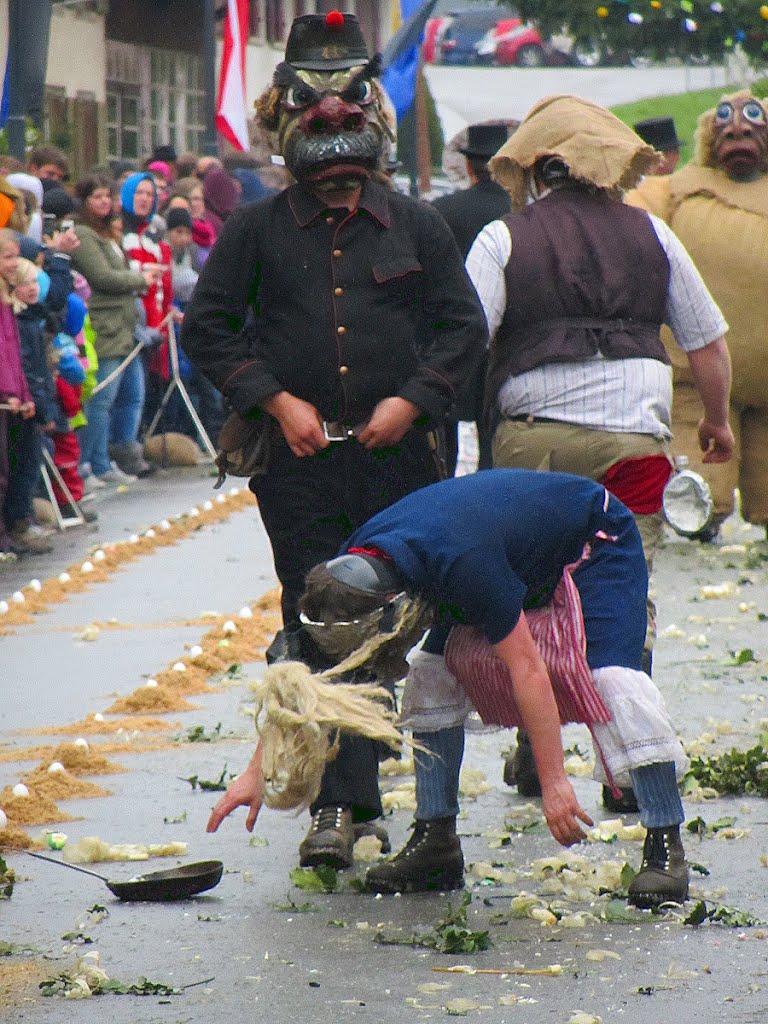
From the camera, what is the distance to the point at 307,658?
18.3 feet

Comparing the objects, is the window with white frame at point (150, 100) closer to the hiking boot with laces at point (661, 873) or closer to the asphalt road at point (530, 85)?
the asphalt road at point (530, 85)

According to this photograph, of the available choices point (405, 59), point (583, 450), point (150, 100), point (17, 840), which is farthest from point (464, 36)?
point (17, 840)

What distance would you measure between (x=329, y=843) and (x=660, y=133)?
399 inches

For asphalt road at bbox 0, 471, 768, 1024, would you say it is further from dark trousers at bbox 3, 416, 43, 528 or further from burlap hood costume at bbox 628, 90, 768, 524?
dark trousers at bbox 3, 416, 43, 528

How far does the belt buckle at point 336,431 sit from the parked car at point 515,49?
49.0 meters

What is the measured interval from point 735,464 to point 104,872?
756 centimetres

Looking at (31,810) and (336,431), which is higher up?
(336,431)

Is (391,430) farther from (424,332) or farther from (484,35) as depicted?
(484,35)

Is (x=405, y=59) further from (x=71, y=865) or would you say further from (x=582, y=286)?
(x=71, y=865)

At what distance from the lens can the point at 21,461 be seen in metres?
13.4

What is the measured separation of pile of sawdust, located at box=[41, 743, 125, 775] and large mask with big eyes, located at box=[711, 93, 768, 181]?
5.86 m

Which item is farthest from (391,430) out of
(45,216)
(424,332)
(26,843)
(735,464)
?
(45,216)

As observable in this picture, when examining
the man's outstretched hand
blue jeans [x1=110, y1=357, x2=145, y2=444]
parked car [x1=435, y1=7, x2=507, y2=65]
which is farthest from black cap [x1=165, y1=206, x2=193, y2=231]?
parked car [x1=435, y1=7, x2=507, y2=65]

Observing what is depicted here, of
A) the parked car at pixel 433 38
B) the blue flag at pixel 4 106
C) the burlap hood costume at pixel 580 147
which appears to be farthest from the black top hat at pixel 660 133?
the parked car at pixel 433 38
